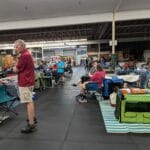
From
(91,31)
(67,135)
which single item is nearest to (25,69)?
(67,135)

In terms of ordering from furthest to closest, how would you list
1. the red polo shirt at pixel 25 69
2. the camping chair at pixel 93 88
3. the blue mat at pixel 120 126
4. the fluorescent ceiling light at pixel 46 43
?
the fluorescent ceiling light at pixel 46 43 → the camping chair at pixel 93 88 → the blue mat at pixel 120 126 → the red polo shirt at pixel 25 69

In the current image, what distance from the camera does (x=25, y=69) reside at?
14.3 ft

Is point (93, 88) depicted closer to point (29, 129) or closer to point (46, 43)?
point (29, 129)

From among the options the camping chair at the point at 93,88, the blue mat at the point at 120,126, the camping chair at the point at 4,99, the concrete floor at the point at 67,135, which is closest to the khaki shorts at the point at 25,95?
the concrete floor at the point at 67,135

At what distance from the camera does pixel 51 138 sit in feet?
13.4

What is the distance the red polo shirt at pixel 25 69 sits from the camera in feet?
14.2

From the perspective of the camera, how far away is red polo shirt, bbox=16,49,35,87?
170 inches

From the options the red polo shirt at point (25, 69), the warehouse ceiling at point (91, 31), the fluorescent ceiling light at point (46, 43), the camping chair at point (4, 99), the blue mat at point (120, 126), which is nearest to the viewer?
the red polo shirt at point (25, 69)

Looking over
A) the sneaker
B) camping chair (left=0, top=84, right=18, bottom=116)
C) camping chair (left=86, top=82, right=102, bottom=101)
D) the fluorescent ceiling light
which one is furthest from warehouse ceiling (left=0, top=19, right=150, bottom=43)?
the sneaker

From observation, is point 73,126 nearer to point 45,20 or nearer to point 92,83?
point 92,83

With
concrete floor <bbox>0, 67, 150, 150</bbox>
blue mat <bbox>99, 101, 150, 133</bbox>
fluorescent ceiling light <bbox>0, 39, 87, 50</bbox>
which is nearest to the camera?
concrete floor <bbox>0, 67, 150, 150</bbox>

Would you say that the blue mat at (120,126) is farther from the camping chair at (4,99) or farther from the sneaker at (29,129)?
the camping chair at (4,99)

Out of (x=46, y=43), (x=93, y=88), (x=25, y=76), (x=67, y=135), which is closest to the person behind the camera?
(x=67, y=135)

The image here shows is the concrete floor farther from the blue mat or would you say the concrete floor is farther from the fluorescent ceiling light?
the fluorescent ceiling light
